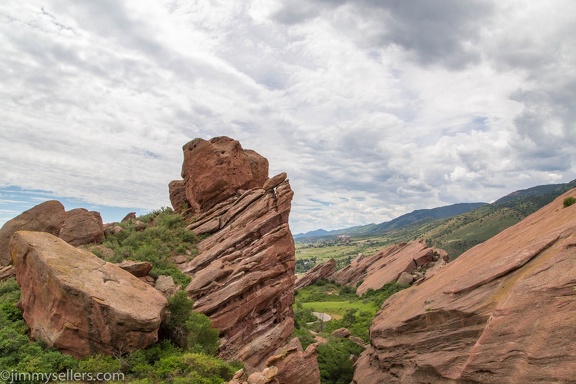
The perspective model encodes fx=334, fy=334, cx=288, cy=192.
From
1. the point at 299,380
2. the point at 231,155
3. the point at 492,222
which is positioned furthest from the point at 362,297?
the point at 492,222

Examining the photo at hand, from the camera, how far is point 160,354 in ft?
79.5

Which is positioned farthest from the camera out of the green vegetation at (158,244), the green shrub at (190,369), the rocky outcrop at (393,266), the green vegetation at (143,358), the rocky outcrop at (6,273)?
the rocky outcrop at (393,266)

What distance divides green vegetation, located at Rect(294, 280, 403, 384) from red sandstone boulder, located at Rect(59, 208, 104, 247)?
96.8 ft

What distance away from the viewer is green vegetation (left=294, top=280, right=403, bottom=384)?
40.5 meters

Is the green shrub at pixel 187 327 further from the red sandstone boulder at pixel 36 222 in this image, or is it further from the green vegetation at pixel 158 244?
the red sandstone boulder at pixel 36 222

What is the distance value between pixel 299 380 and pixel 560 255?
20.9 metres

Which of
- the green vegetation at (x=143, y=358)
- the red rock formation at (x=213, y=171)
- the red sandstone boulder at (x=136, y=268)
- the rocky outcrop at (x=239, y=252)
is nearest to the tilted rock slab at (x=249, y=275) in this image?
the rocky outcrop at (x=239, y=252)

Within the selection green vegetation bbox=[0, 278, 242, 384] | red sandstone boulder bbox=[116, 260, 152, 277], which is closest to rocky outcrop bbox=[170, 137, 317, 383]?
red sandstone boulder bbox=[116, 260, 152, 277]

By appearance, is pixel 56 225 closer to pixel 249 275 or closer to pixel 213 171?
pixel 213 171

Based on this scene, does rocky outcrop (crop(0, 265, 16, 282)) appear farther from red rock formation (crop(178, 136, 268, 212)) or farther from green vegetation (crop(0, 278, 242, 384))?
red rock formation (crop(178, 136, 268, 212))

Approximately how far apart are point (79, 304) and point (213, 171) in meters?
27.0

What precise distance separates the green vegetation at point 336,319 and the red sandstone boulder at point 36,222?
34.0m

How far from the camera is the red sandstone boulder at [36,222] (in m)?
36.7

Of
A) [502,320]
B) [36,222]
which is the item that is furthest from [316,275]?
[502,320]
